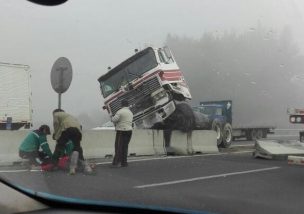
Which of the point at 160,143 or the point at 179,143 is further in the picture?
the point at 160,143

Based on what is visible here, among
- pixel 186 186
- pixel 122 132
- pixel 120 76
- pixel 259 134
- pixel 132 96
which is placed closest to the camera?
pixel 186 186

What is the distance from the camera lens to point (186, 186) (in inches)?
111

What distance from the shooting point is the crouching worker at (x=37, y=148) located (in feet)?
9.02

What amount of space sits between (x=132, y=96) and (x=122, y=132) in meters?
0.42

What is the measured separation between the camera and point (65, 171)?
9.32ft

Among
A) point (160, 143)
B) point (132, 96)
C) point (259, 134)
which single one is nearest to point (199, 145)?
point (160, 143)

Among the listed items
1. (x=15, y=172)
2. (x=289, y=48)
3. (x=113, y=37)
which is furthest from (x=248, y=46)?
(x=15, y=172)

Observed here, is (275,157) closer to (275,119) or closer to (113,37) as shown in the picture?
(275,119)

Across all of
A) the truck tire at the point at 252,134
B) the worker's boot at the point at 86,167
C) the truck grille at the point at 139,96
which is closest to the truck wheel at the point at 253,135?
the truck tire at the point at 252,134

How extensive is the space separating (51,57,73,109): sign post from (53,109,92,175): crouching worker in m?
0.15

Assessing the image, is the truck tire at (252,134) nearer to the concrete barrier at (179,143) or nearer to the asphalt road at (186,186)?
the asphalt road at (186,186)

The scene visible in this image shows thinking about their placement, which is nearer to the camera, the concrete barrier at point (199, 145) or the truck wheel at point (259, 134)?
the truck wheel at point (259, 134)

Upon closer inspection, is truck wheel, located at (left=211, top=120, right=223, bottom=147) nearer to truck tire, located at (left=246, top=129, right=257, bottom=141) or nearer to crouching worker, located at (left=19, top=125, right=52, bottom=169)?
truck tire, located at (left=246, top=129, right=257, bottom=141)

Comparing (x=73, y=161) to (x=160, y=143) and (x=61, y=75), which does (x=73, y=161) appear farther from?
(x=160, y=143)
